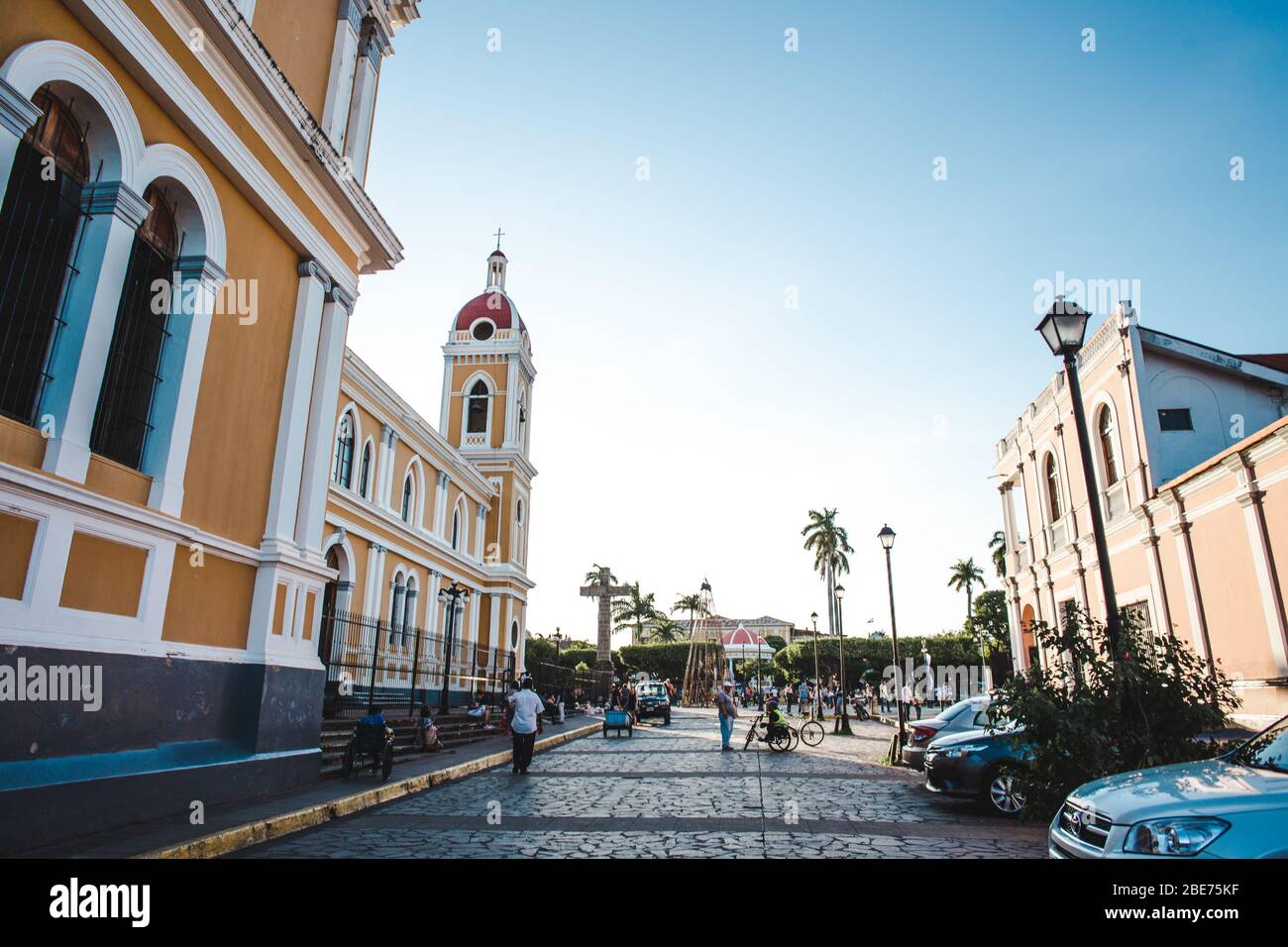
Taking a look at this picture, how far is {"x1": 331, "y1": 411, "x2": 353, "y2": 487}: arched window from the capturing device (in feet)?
70.9

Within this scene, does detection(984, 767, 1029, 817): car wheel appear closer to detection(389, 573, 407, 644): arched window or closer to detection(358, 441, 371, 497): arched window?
detection(358, 441, 371, 497): arched window

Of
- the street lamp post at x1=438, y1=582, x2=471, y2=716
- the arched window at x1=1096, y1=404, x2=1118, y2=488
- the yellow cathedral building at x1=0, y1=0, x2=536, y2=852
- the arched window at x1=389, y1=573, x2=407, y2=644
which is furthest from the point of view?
the arched window at x1=389, y1=573, x2=407, y2=644

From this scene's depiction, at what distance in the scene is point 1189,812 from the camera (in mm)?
3912

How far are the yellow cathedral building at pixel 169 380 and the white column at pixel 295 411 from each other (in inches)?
1.4

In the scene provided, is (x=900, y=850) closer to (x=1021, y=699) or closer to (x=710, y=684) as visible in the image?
(x=1021, y=699)

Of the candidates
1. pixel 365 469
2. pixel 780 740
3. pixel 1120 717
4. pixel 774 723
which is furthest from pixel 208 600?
pixel 365 469

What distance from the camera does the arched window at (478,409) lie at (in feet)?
120

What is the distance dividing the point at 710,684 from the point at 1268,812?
45.7m

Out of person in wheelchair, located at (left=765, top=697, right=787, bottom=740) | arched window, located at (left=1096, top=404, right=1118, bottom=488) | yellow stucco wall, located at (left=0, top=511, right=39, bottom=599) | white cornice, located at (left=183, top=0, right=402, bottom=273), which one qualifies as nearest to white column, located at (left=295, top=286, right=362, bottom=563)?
white cornice, located at (left=183, top=0, right=402, bottom=273)

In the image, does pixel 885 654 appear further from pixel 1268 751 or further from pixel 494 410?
pixel 1268 751

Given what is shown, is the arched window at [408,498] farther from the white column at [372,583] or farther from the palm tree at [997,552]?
the palm tree at [997,552]

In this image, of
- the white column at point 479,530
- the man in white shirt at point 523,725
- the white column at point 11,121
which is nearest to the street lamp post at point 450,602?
the white column at point 479,530

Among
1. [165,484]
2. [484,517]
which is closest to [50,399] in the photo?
[165,484]

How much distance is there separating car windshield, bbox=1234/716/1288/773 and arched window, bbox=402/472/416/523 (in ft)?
81.0
